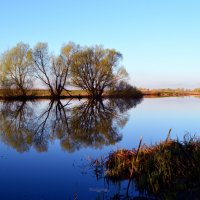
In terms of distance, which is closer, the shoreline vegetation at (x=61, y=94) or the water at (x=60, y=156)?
the water at (x=60, y=156)

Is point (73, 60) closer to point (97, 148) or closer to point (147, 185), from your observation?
point (97, 148)

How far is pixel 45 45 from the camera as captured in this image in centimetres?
5381

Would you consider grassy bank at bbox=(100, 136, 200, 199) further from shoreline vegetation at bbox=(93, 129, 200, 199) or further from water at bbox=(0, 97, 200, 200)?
water at bbox=(0, 97, 200, 200)

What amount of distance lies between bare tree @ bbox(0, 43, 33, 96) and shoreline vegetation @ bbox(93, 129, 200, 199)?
4264cm

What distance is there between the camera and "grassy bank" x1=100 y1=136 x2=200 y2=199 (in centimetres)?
729

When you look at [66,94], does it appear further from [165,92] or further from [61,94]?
[165,92]

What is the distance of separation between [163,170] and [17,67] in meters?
46.1

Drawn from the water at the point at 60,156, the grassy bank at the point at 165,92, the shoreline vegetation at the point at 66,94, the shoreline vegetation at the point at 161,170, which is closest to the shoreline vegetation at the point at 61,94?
the shoreline vegetation at the point at 66,94

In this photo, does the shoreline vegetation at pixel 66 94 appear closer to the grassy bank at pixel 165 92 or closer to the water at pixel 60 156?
the grassy bank at pixel 165 92

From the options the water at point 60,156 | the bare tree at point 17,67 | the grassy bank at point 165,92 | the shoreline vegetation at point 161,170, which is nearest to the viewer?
the shoreline vegetation at point 161,170

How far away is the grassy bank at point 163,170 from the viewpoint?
23.9 feet

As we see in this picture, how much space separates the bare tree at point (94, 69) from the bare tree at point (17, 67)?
8.49m

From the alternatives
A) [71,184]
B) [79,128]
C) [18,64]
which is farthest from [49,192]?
[18,64]

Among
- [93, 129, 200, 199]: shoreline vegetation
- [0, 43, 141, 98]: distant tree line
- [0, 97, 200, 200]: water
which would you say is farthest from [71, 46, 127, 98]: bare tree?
[93, 129, 200, 199]: shoreline vegetation
